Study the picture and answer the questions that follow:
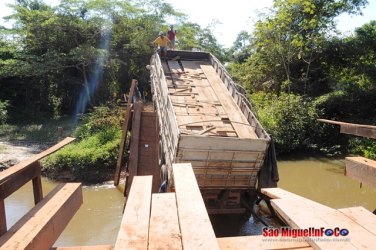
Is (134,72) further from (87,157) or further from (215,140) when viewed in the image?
(215,140)

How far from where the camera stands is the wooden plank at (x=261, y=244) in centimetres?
114

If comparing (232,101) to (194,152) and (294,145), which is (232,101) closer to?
(194,152)

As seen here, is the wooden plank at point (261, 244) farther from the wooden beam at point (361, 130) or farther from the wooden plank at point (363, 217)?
the wooden beam at point (361, 130)

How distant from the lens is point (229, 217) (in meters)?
7.54

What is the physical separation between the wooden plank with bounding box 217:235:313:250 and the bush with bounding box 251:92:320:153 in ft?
42.2

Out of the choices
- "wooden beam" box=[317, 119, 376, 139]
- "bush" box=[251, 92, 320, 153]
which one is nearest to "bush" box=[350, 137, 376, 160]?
"bush" box=[251, 92, 320, 153]

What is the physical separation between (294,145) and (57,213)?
13033 millimetres

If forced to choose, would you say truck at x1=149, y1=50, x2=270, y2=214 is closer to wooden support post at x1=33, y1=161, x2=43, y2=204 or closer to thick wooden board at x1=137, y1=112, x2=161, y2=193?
thick wooden board at x1=137, y1=112, x2=161, y2=193

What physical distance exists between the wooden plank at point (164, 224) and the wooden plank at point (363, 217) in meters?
0.67

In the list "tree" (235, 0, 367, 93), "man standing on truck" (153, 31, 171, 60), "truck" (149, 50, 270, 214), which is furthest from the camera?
"tree" (235, 0, 367, 93)

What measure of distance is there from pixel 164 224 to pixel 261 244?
0.35m

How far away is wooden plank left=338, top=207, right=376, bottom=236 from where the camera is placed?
1208 millimetres

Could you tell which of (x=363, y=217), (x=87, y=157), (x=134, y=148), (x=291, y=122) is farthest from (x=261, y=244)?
(x=291, y=122)

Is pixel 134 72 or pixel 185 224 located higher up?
pixel 134 72
